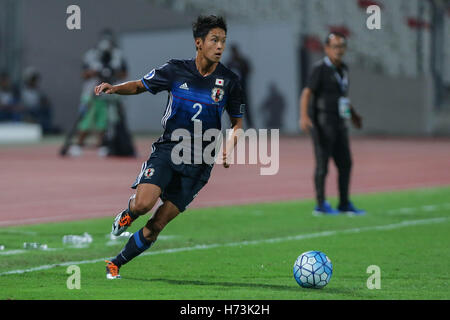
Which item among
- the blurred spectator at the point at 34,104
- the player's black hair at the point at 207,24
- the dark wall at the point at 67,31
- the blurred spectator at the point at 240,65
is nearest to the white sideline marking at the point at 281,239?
the player's black hair at the point at 207,24

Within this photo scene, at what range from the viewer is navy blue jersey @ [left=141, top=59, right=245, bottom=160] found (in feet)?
25.9

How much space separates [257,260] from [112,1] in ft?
95.5

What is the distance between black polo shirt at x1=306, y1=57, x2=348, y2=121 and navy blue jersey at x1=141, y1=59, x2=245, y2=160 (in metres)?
5.10

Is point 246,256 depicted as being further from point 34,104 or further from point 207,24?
point 34,104

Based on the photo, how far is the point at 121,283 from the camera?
761 cm

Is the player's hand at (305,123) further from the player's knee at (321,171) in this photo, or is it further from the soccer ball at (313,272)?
the soccer ball at (313,272)

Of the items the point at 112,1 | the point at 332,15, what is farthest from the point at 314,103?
the point at 112,1

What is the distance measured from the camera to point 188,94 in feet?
25.9

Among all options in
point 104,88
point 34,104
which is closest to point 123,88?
point 104,88

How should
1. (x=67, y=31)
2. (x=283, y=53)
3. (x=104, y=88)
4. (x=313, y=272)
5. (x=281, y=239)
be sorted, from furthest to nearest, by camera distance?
(x=67, y=31) < (x=283, y=53) < (x=281, y=239) < (x=104, y=88) < (x=313, y=272)

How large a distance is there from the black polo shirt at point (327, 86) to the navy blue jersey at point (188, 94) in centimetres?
510

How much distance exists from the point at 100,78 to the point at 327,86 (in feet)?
31.6

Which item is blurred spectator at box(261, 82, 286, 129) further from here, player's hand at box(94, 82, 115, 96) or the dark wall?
player's hand at box(94, 82, 115, 96)
